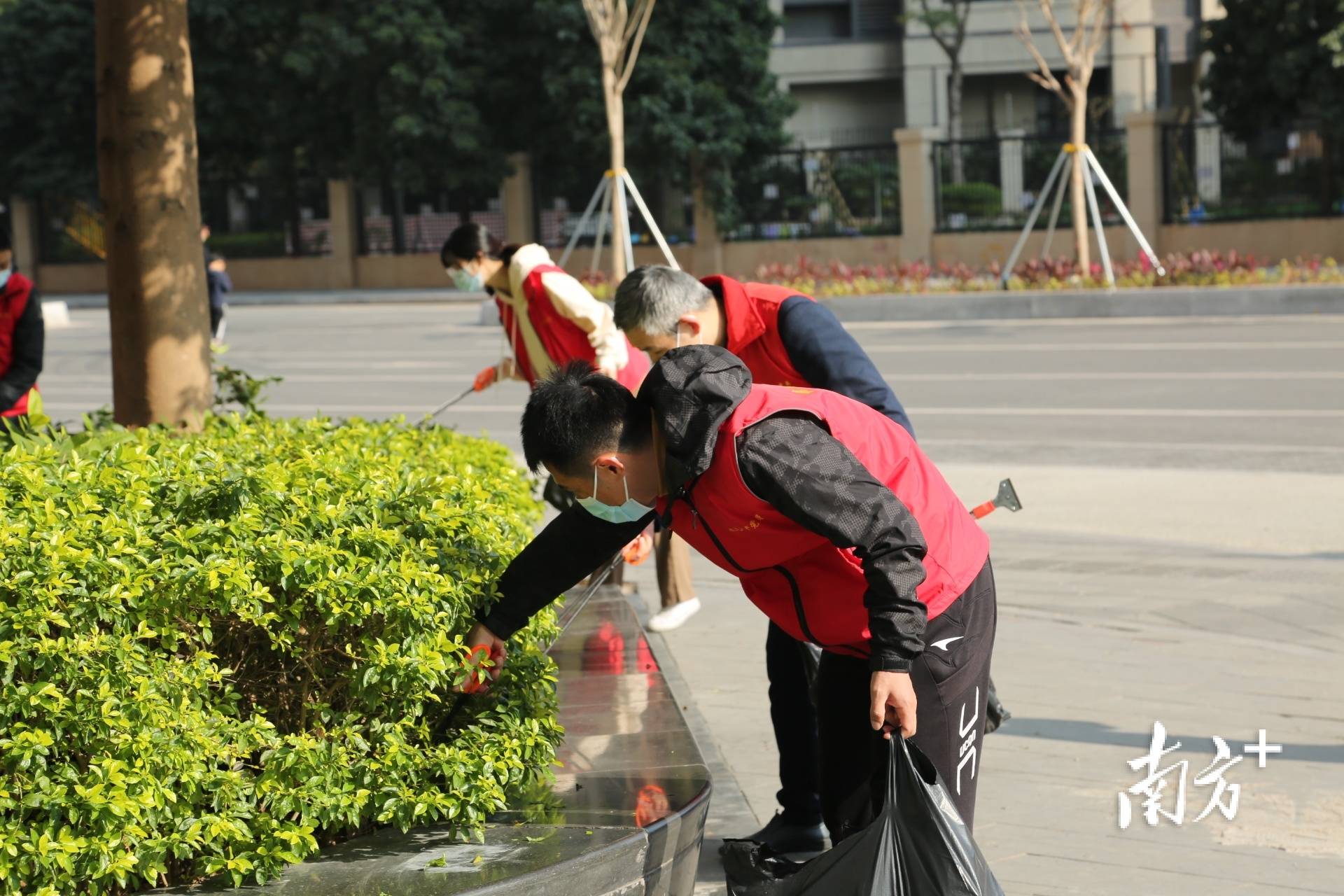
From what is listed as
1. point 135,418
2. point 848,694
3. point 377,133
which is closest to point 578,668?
point 848,694

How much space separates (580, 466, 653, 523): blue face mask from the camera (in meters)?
2.95

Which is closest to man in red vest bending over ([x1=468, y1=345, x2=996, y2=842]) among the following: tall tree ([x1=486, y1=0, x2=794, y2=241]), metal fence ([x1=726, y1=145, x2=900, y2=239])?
metal fence ([x1=726, y1=145, x2=900, y2=239])

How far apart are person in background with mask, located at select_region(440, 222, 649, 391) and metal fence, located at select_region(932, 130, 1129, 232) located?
81.1 feet

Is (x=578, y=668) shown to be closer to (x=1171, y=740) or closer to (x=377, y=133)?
(x=1171, y=740)

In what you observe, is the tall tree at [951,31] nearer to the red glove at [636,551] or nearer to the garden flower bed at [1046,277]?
the garden flower bed at [1046,277]

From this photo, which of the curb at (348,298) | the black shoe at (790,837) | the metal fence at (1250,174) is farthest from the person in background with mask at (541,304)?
the metal fence at (1250,174)

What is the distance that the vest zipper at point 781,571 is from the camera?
2910 mm

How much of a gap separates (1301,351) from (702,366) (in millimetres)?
13574

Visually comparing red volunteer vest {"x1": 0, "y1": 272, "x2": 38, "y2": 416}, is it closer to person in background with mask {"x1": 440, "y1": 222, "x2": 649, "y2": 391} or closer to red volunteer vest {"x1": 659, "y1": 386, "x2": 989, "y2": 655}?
person in background with mask {"x1": 440, "y1": 222, "x2": 649, "y2": 391}

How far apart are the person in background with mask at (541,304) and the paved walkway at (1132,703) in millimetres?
1207

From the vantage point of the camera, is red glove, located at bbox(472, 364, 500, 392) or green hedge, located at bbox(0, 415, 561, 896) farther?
red glove, located at bbox(472, 364, 500, 392)

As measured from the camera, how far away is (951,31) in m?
45.0

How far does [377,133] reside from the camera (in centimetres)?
3472

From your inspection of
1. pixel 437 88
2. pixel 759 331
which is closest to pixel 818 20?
pixel 437 88
